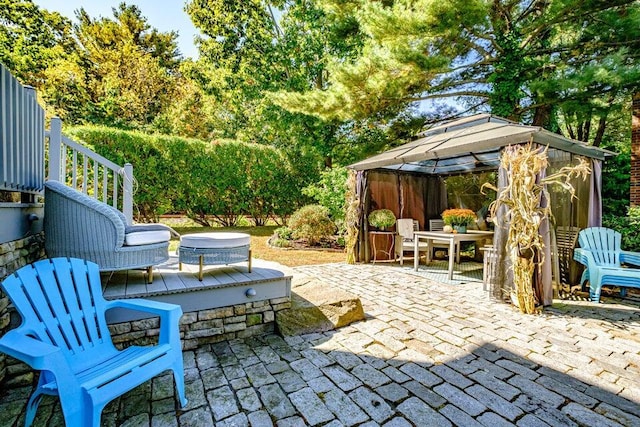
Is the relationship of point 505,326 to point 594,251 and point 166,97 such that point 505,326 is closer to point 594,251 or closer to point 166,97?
point 594,251

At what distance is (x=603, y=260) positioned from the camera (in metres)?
4.34

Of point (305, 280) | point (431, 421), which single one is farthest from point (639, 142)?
point (431, 421)

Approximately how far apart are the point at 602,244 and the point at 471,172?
3359 mm

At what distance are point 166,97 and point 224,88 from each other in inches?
256

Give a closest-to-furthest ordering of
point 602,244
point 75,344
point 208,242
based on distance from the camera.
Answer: point 75,344 < point 208,242 < point 602,244

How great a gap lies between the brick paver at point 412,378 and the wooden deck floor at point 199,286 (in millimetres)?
406

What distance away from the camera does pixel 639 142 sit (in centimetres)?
630

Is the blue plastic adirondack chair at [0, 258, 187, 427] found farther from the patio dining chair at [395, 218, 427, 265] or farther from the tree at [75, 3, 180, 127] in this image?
the tree at [75, 3, 180, 127]

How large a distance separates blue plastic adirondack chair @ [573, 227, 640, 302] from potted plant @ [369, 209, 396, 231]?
3.02 meters

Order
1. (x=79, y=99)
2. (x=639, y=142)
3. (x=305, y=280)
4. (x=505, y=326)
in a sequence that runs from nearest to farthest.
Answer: (x=505, y=326), (x=305, y=280), (x=639, y=142), (x=79, y=99)

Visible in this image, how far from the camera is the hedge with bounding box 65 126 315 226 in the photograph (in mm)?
8562

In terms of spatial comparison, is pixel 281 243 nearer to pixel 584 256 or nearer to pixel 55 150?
pixel 55 150

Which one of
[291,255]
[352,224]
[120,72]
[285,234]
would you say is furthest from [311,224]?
[120,72]

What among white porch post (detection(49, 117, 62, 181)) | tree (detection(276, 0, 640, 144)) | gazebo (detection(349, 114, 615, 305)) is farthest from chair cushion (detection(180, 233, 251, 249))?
tree (detection(276, 0, 640, 144))
